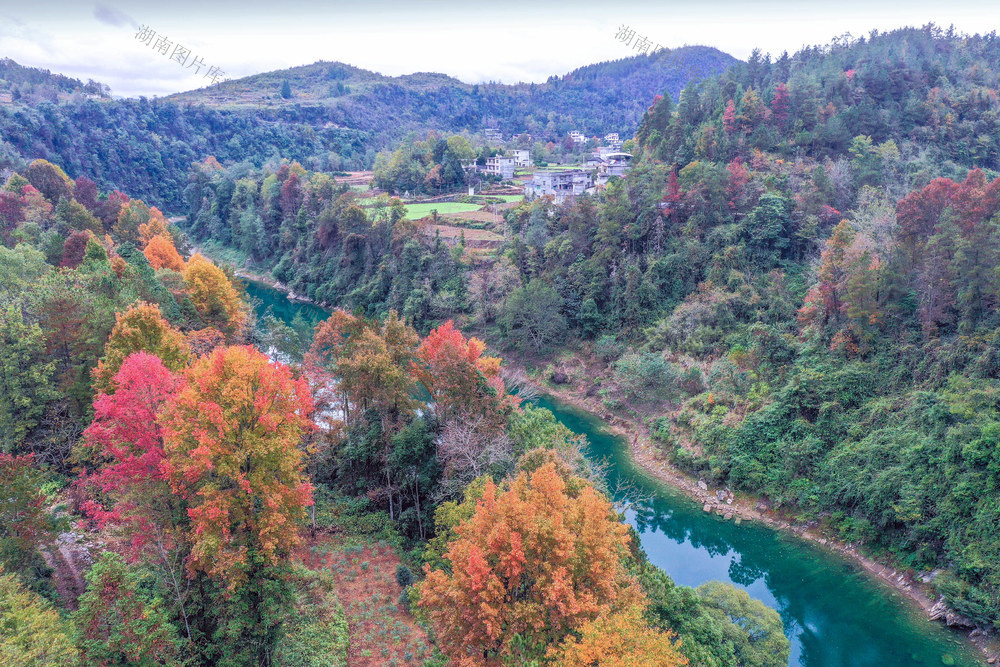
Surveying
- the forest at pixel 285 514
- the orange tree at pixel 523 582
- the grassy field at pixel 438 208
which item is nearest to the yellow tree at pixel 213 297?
the forest at pixel 285 514

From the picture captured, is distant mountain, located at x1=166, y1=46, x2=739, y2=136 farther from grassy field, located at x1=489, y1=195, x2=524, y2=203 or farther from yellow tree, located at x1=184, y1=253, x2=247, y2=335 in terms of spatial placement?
yellow tree, located at x1=184, y1=253, x2=247, y2=335

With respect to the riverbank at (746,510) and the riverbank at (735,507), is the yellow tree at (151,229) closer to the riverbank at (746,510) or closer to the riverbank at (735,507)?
the riverbank at (735,507)

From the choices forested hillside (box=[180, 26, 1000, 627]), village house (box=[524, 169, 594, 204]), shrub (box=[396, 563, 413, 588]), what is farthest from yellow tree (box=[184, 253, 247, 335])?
village house (box=[524, 169, 594, 204])

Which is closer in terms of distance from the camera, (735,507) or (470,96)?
(735,507)

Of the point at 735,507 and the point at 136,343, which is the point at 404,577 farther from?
the point at 735,507

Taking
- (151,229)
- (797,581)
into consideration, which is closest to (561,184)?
(151,229)
